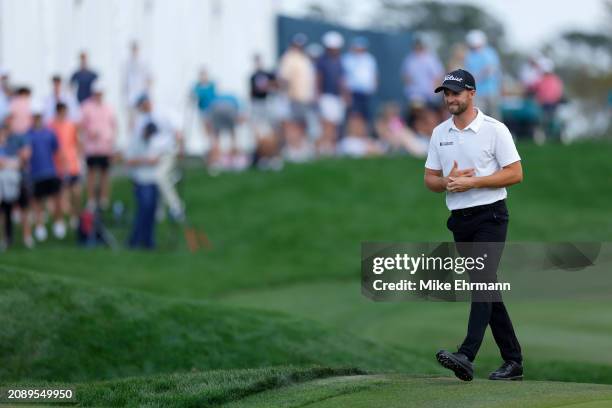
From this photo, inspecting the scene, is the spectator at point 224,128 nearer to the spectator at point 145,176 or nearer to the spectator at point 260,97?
the spectator at point 260,97

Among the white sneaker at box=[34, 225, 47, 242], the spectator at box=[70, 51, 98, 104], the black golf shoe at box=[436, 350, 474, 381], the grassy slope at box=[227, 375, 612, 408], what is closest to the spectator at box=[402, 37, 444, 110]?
the spectator at box=[70, 51, 98, 104]

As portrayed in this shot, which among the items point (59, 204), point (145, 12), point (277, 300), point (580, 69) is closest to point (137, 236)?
point (59, 204)

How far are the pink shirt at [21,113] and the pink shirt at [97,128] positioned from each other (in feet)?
2.85

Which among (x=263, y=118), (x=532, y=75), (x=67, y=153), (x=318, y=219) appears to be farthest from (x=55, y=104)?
(x=532, y=75)

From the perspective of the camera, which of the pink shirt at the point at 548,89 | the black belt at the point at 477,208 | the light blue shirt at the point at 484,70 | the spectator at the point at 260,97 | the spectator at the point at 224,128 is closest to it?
the black belt at the point at 477,208

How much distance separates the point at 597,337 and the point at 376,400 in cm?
542

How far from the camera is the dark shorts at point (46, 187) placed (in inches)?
792

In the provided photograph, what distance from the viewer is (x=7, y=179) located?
19.2m

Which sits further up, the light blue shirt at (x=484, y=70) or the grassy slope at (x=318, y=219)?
the light blue shirt at (x=484, y=70)

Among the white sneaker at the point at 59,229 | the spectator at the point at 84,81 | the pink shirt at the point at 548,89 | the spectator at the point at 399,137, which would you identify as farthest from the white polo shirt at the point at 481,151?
the pink shirt at the point at 548,89

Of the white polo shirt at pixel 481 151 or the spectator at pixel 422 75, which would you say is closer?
the white polo shirt at pixel 481 151

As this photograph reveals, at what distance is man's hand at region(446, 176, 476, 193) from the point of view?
854 centimetres

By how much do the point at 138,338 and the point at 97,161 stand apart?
9872 millimetres

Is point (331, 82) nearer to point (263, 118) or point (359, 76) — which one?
point (359, 76)
